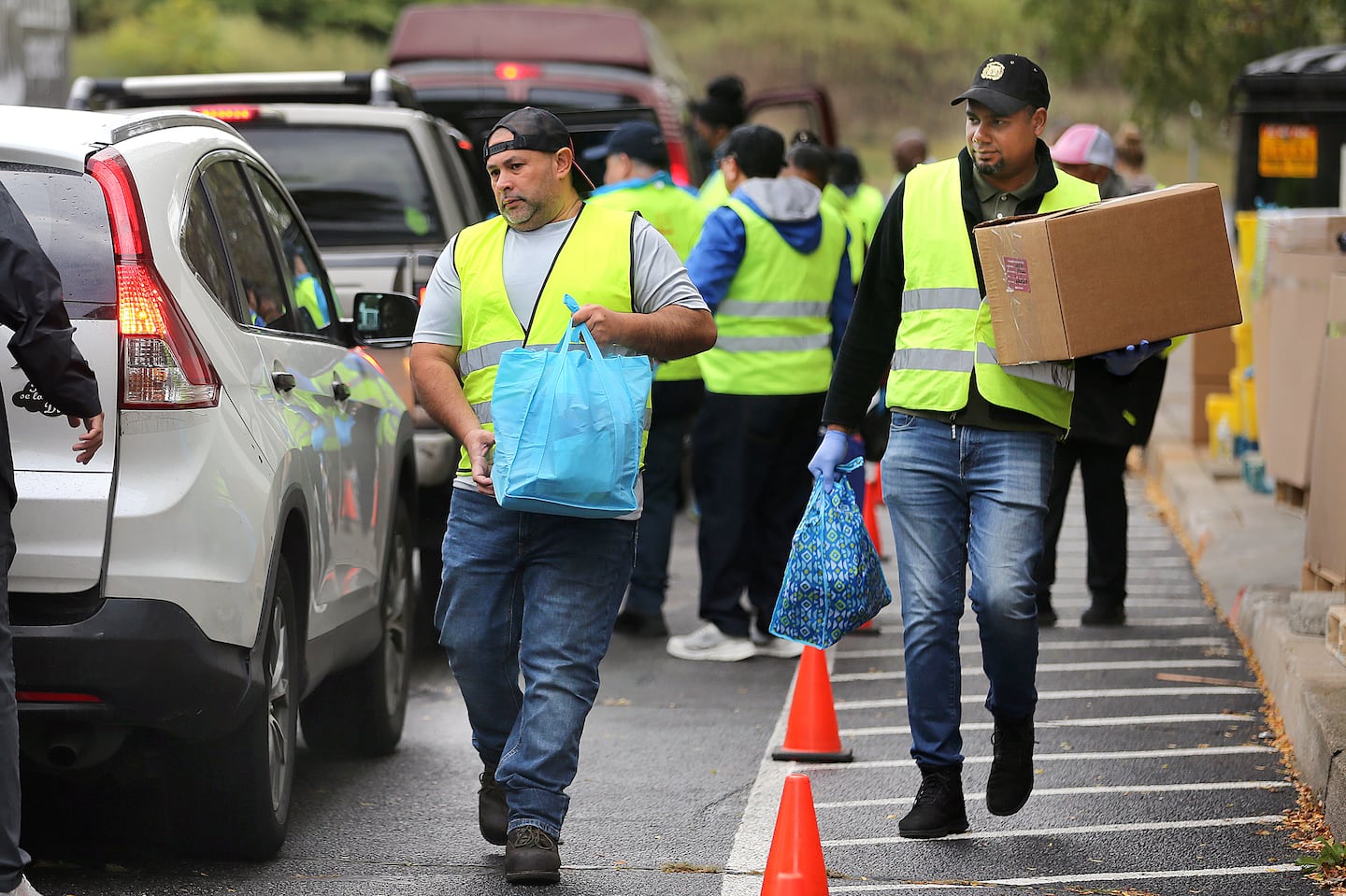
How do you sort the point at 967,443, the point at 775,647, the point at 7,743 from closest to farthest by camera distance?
the point at 7,743 → the point at 967,443 → the point at 775,647

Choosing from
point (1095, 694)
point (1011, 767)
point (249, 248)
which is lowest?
point (1095, 694)

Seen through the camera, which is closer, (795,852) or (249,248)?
(795,852)

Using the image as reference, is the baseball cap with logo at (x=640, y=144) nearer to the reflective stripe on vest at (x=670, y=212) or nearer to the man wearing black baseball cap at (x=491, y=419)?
the reflective stripe on vest at (x=670, y=212)

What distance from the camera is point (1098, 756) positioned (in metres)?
6.17

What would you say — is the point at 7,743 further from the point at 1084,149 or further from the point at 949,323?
the point at 1084,149

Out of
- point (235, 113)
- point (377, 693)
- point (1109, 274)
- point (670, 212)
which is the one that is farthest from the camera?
point (670, 212)

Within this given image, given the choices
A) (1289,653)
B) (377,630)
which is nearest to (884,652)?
(1289,653)

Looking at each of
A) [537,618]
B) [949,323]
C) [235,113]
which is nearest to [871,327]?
[949,323]

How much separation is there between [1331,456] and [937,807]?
2618 millimetres

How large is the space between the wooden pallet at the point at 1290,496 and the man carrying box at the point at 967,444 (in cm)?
406

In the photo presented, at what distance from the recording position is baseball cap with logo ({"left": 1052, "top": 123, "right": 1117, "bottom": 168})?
26.3ft

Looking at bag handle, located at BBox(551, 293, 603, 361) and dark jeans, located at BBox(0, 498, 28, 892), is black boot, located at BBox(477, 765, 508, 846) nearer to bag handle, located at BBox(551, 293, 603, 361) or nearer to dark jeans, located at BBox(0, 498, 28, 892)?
bag handle, located at BBox(551, 293, 603, 361)

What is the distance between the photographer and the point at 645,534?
27.7ft

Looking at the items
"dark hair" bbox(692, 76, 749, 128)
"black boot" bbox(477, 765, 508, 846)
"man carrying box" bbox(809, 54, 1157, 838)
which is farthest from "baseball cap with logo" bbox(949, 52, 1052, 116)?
"dark hair" bbox(692, 76, 749, 128)
